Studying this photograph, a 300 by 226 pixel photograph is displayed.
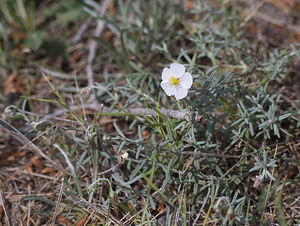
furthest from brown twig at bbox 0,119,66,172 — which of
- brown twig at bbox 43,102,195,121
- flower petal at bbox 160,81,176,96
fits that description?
flower petal at bbox 160,81,176,96

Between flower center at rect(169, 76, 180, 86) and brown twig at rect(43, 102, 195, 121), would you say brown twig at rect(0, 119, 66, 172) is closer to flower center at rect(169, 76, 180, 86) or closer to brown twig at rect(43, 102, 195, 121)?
brown twig at rect(43, 102, 195, 121)

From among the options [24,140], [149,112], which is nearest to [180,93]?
[149,112]

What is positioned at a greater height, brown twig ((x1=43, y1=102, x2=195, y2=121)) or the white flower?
the white flower

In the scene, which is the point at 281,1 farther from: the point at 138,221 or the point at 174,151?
the point at 138,221

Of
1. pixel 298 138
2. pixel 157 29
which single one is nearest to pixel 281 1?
pixel 157 29

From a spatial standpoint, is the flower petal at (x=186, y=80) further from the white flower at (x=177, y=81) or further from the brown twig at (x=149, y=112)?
the brown twig at (x=149, y=112)

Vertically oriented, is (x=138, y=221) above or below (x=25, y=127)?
below
